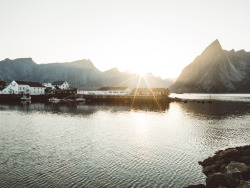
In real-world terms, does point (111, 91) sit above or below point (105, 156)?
above

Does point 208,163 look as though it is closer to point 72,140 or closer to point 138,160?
point 138,160

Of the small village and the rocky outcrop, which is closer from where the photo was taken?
the rocky outcrop

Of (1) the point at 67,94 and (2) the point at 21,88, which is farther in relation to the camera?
(1) the point at 67,94

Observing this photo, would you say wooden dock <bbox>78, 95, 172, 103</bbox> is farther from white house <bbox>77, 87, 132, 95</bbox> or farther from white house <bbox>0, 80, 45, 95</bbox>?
white house <bbox>0, 80, 45, 95</bbox>

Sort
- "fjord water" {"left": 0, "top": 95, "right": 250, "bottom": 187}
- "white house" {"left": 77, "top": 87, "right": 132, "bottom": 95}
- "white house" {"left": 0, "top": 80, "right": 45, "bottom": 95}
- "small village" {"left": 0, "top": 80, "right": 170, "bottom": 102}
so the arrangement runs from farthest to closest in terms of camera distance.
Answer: "white house" {"left": 77, "top": 87, "right": 132, "bottom": 95}
"white house" {"left": 0, "top": 80, "right": 45, "bottom": 95}
"small village" {"left": 0, "top": 80, "right": 170, "bottom": 102}
"fjord water" {"left": 0, "top": 95, "right": 250, "bottom": 187}

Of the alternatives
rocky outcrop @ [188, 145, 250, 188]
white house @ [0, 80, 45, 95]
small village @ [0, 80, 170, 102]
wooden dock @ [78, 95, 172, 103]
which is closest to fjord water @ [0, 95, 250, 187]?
rocky outcrop @ [188, 145, 250, 188]

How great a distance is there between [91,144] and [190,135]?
19859 mm

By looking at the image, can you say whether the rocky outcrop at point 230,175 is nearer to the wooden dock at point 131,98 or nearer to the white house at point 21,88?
the wooden dock at point 131,98

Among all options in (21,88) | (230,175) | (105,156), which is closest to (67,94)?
(21,88)

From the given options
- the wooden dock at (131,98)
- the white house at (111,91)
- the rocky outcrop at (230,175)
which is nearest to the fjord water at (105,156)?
the rocky outcrop at (230,175)

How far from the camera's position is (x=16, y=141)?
31391 millimetres

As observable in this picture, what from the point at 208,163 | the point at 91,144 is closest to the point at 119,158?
the point at 91,144

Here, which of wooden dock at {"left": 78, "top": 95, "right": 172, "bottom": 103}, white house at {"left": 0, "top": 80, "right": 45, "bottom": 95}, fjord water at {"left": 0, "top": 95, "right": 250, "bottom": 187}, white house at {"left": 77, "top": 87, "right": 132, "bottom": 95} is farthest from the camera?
white house at {"left": 77, "top": 87, "right": 132, "bottom": 95}

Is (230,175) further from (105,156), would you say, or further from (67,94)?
(67,94)
